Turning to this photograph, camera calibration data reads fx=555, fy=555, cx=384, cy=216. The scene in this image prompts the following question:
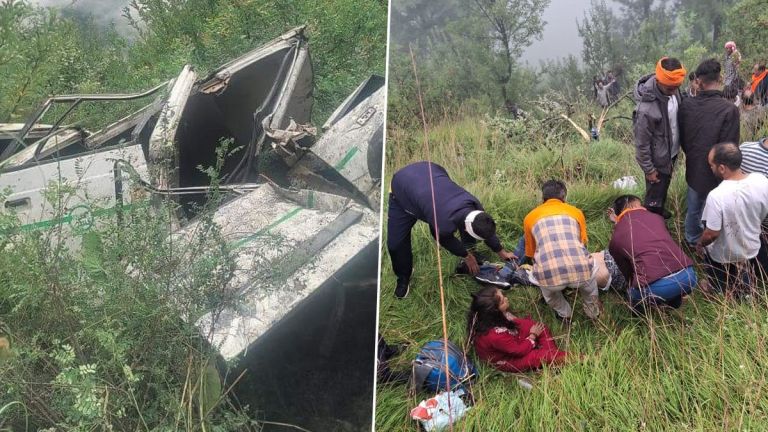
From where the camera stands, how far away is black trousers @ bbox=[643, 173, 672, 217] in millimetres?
3410

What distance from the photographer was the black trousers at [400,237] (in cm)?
331

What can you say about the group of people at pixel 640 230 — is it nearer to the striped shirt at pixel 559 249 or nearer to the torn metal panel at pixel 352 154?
the striped shirt at pixel 559 249

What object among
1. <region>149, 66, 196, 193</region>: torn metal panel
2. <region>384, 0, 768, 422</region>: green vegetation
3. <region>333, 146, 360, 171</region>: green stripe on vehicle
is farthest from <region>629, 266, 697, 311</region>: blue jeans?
<region>149, 66, 196, 193</region>: torn metal panel

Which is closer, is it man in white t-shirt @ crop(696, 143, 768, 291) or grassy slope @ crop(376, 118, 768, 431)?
grassy slope @ crop(376, 118, 768, 431)

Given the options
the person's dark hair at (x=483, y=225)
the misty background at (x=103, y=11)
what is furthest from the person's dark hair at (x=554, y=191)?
the misty background at (x=103, y=11)

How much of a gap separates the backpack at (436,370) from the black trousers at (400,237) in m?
0.68

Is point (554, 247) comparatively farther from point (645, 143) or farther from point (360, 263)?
point (360, 263)

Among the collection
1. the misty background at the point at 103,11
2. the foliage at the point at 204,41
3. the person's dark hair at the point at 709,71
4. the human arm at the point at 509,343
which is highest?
the misty background at the point at 103,11

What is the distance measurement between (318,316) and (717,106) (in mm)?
2537

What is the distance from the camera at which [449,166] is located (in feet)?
15.0

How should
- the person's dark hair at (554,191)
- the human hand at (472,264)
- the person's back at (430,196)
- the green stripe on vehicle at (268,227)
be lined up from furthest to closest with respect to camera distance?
1. the human hand at (472,264)
2. the person's dark hair at (554,191)
3. the person's back at (430,196)
4. the green stripe on vehicle at (268,227)

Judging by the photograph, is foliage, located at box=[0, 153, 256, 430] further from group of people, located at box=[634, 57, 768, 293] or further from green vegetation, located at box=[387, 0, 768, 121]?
green vegetation, located at box=[387, 0, 768, 121]

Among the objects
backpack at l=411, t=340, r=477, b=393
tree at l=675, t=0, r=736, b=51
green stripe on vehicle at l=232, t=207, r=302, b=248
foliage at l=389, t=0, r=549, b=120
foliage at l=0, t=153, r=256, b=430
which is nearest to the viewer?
foliage at l=0, t=153, r=256, b=430

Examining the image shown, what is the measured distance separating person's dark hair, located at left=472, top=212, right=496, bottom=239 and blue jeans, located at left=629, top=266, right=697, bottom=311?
2.63 feet
